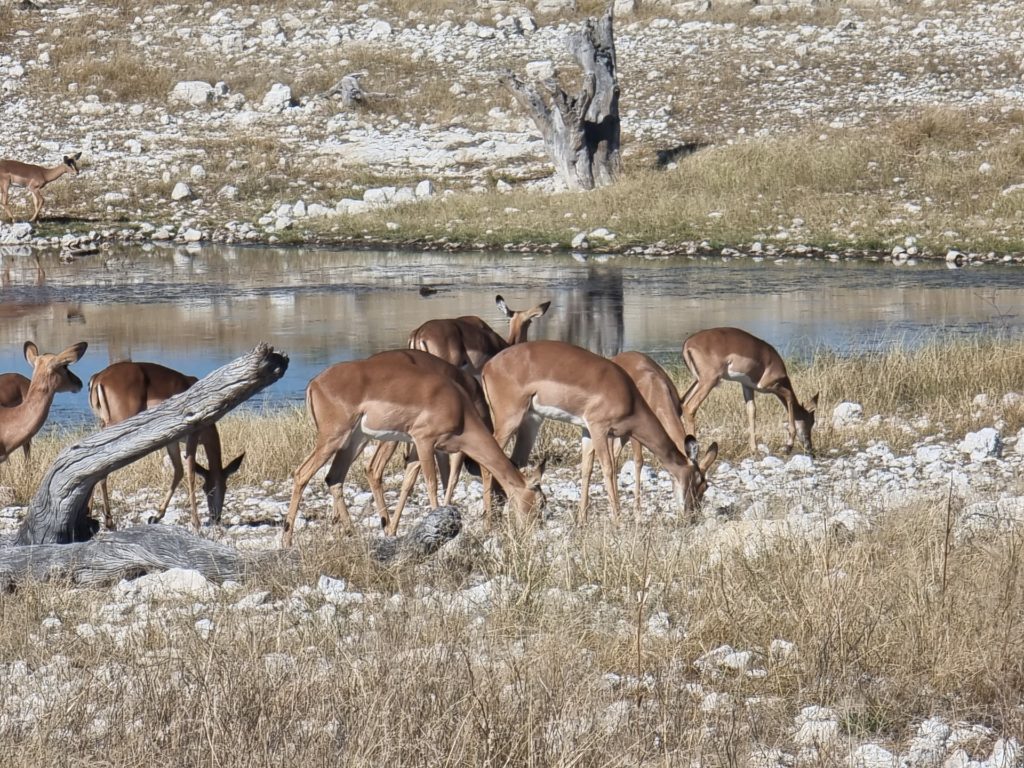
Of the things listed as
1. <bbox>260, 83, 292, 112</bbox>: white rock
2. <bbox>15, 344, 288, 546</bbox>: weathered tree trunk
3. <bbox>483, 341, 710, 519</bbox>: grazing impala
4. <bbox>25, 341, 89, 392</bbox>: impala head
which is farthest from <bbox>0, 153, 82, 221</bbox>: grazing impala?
<bbox>15, 344, 288, 546</bbox>: weathered tree trunk

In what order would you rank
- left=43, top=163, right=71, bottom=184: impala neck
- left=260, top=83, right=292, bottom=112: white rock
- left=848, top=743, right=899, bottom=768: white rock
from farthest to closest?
left=260, top=83, right=292, bottom=112: white rock → left=43, top=163, right=71, bottom=184: impala neck → left=848, top=743, right=899, bottom=768: white rock

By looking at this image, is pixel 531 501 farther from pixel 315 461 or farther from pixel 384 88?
pixel 384 88

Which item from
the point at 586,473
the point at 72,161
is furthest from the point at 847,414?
the point at 72,161

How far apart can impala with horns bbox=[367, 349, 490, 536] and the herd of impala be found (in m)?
0.01

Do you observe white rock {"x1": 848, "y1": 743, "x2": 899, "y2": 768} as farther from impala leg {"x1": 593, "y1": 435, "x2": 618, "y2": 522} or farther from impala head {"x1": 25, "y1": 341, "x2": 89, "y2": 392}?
impala head {"x1": 25, "y1": 341, "x2": 89, "y2": 392}

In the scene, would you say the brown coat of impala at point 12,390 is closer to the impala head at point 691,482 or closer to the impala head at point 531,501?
the impala head at point 531,501

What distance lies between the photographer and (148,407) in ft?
28.6

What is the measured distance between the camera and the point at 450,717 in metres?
3.89

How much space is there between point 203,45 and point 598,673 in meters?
35.2

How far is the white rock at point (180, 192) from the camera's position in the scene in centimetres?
2789

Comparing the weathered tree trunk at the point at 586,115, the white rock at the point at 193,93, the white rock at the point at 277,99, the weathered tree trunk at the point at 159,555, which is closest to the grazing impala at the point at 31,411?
the weathered tree trunk at the point at 159,555

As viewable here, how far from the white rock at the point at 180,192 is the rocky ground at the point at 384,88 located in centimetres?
15

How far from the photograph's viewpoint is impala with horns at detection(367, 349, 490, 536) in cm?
770

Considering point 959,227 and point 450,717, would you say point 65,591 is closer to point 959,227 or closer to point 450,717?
point 450,717
